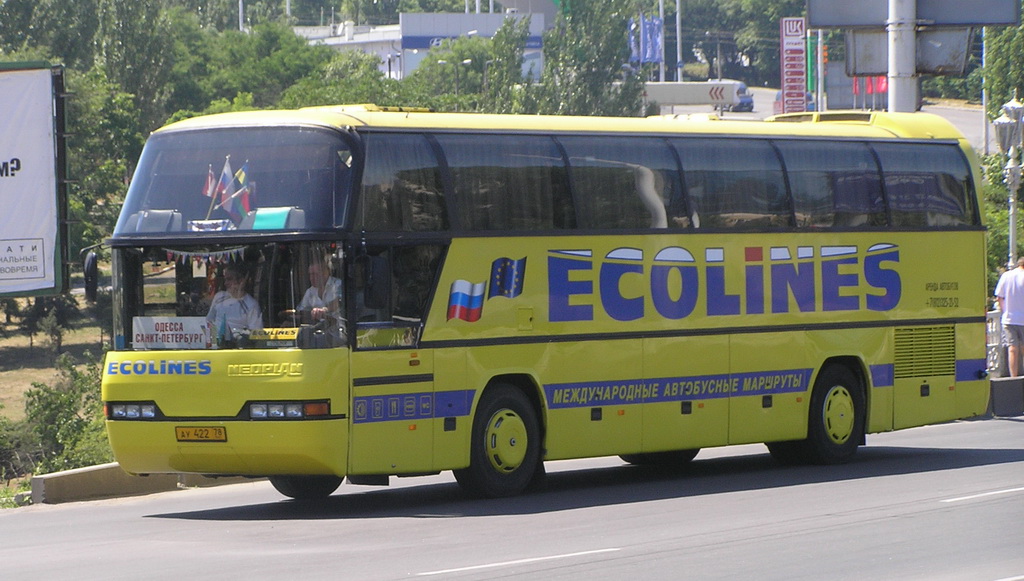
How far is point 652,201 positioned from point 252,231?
4.26 m

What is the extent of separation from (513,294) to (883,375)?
5.43 metres

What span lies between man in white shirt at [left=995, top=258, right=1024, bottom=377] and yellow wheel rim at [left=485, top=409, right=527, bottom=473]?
1146 cm

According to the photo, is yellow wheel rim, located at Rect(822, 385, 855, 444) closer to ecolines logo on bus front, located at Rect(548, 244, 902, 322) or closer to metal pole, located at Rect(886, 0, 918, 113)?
ecolines logo on bus front, located at Rect(548, 244, 902, 322)

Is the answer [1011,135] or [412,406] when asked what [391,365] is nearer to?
[412,406]

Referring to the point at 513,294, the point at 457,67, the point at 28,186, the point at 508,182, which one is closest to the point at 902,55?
the point at 508,182

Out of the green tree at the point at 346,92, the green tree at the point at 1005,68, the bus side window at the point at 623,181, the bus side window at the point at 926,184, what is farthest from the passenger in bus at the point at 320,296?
the green tree at the point at 1005,68

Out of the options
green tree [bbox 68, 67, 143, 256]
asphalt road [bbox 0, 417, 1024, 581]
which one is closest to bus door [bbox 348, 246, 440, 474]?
asphalt road [bbox 0, 417, 1024, 581]

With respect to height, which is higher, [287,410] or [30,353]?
[287,410]

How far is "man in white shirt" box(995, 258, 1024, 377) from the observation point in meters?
22.8

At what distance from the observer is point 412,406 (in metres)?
13.1

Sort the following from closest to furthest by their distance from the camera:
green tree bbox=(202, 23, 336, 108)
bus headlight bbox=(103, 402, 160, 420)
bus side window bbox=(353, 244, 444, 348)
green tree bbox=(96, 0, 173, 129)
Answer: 1. bus side window bbox=(353, 244, 444, 348)
2. bus headlight bbox=(103, 402, 160, 420)
3. green tree bbox=(96, 0, 173, 129)
4. green tree bbox=(202, 23, 336, 108)

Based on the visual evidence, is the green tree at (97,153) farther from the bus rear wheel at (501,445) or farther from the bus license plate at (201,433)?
the bus license plate at (201,433)

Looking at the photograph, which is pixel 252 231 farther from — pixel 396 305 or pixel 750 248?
pixel 750 248

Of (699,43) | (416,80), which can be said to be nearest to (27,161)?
(416,80)
